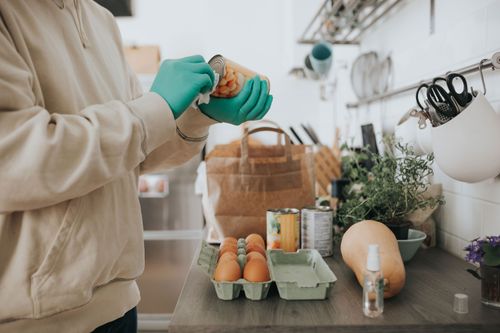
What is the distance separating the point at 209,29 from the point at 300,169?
6.77ft

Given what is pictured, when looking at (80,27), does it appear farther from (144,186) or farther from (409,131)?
(144,186)

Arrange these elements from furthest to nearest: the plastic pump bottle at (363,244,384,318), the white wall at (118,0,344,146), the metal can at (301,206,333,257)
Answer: the white wall at (118,0,344,146) < the metal can at (301,206,333,257) < the plastic pump bottle at (363,244,384,318)

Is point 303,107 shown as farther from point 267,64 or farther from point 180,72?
point 180,72

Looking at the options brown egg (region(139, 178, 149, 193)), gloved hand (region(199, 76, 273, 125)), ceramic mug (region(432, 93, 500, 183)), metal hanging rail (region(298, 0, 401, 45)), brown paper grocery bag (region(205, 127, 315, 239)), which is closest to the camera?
ceramic mug (region(432, 93, 500, 183))

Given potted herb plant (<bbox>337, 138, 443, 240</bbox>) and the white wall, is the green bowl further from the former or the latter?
the white wall

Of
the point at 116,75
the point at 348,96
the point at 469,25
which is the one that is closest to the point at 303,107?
the point at 348,96

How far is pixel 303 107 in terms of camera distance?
3.18 m

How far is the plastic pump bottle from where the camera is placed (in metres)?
0.77

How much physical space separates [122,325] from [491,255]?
77cm

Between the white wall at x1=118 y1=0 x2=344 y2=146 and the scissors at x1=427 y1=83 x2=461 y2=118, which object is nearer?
the scissors at x1=427 y1=83 x2=461 y2=118

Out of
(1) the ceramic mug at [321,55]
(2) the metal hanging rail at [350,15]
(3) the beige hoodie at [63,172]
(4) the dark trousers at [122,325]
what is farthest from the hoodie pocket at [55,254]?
(1) the ceramic mug at [321,55]

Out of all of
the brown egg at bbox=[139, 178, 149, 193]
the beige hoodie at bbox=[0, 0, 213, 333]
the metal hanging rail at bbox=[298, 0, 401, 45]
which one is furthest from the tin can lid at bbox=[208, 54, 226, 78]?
the brown egg at bbox=[139, 178, 149, 193]

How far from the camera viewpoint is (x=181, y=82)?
83 cm

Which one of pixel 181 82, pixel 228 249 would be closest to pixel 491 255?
pixel 228 249
